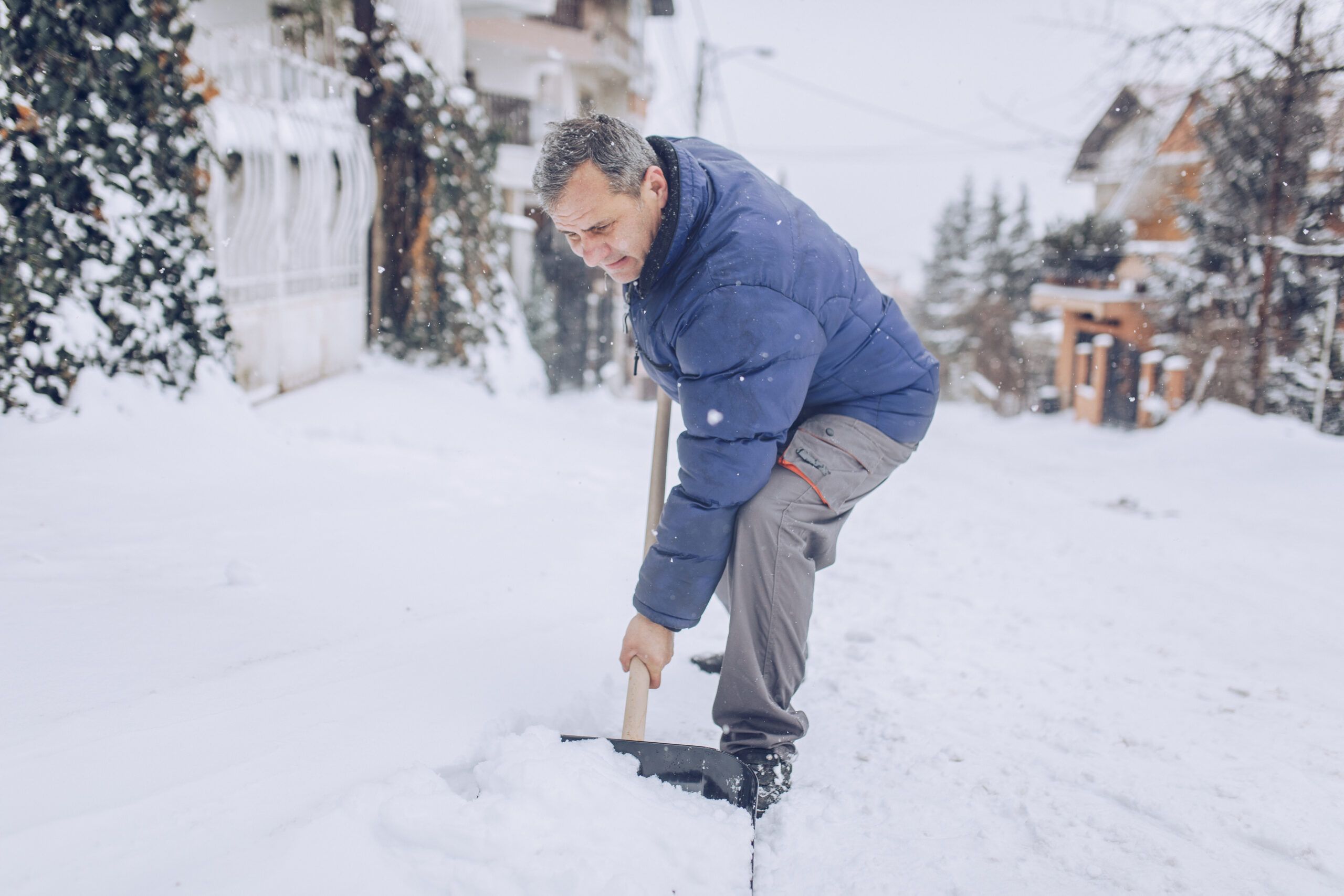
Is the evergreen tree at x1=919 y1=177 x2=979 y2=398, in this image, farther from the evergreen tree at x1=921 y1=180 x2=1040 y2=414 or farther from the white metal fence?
the white metal fence

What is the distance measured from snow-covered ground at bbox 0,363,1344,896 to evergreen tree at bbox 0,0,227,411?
0.80ft

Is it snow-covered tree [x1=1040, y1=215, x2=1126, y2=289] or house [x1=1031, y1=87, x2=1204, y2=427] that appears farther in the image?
snow-covered tree [x1=1040, y1=215, x2=1126, y2=289]

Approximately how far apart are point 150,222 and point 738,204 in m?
3.14

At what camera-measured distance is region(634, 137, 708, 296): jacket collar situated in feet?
6.11

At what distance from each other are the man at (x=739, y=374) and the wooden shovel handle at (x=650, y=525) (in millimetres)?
39

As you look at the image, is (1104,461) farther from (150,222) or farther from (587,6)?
(587,6)

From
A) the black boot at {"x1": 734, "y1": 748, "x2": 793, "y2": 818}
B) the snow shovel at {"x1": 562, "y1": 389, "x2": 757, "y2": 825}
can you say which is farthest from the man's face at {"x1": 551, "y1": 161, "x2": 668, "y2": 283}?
the black boot at {"x1": 734, "y1": 748, "x2": 793, "y2": 818}

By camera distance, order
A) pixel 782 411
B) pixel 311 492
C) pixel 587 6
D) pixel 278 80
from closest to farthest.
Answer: pixel 782 411 → pixel 311 492 → pixel 278 80 → pixel 587 6

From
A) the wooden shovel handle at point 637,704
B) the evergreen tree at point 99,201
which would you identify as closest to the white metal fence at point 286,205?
the evergreen tree at point 99,201

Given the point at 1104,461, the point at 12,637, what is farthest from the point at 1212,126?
the point at 12,637

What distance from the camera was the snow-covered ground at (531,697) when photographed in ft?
5.00

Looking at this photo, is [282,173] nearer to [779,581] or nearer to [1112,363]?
[779,581]

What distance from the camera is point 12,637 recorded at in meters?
1.99

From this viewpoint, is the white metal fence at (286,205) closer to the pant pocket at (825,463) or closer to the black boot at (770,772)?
the pant pocket at (825,463)
